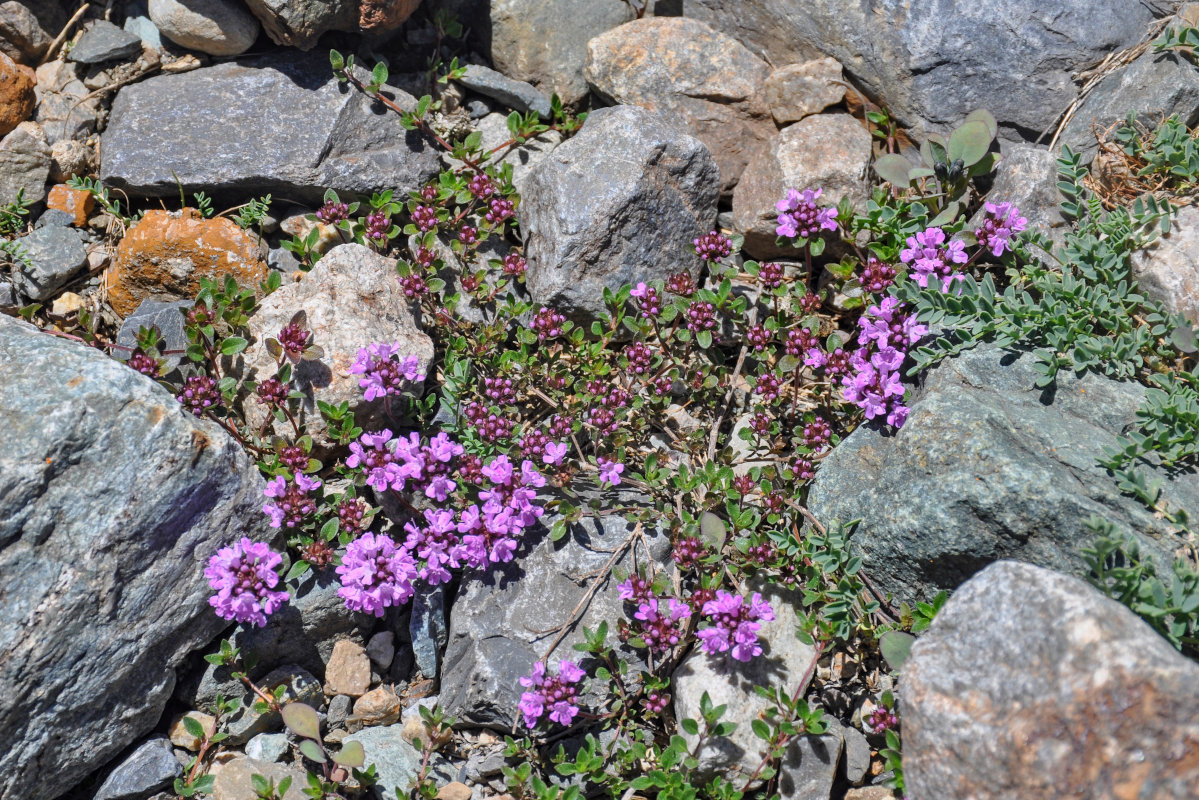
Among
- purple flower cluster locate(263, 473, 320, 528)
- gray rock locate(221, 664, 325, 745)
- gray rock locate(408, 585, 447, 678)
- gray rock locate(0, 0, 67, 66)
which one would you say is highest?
gray rock locate(0, 0, 67, 66)

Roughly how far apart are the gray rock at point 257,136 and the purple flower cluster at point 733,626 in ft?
10.8

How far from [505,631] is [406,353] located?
1665 millimetres

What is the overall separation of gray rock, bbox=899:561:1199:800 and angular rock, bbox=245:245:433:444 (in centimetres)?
309

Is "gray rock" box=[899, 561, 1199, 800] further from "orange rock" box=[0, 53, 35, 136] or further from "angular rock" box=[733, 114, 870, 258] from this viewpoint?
"orange rock" box=[0, 53, 35, 136]

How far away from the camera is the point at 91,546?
4.20m

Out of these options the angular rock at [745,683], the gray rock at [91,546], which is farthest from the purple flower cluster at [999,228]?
the gray rock at [91,546]

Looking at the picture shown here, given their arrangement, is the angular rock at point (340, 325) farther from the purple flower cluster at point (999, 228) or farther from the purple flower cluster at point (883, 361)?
the purple flower cluster at point (999, 228)

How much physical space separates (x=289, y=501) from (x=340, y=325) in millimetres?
1030

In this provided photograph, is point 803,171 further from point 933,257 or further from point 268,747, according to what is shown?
point 268,747

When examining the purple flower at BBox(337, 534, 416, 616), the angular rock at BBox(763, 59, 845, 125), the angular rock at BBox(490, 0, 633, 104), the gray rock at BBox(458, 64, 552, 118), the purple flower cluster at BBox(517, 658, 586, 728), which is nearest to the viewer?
the purple flower cluster at BBox(517, 658, 586, 728)

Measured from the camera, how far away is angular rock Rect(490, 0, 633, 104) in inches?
245

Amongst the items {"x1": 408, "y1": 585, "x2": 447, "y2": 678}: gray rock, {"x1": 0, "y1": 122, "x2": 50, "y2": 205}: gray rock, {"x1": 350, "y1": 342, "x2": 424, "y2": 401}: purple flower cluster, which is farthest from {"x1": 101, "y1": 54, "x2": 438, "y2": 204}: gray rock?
{"x1": 408, "y1": 585, "x2": 447, "y2": 678}: gray rock

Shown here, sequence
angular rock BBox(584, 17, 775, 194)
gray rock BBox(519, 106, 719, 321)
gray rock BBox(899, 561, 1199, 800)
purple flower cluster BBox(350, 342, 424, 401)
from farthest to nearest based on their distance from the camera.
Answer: angular rock BBox(584, 17, 775, 194)
gray rock BBox(519, 106, 719, 321)
purple flower cluster BBox(350, 342, 424, 401)
gray rock BBox(899, 561, 1199, 800)

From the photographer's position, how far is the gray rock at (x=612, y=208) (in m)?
5.38
